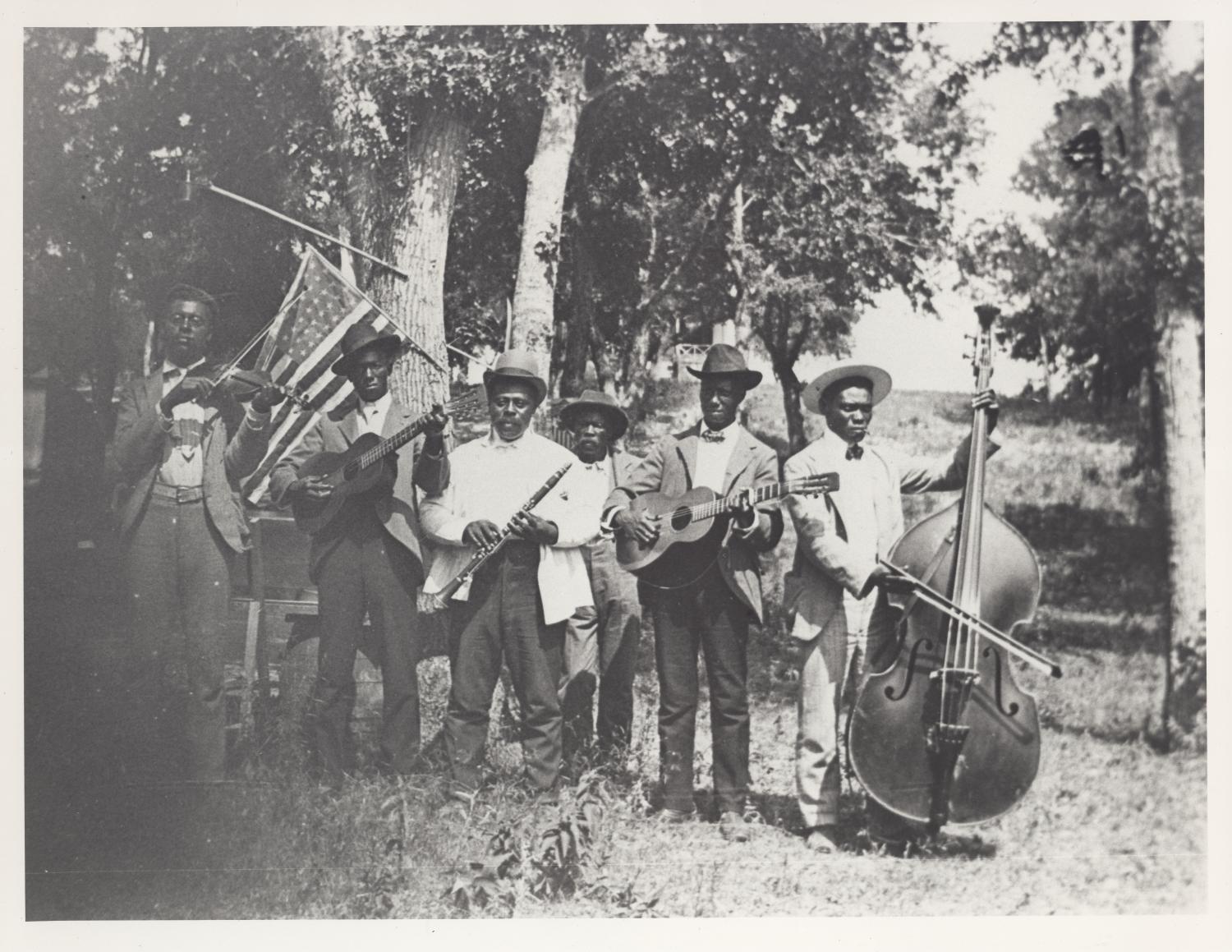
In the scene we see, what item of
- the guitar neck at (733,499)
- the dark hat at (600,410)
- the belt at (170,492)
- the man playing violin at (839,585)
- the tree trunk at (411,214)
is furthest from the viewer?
the tree trunk at (411,214)

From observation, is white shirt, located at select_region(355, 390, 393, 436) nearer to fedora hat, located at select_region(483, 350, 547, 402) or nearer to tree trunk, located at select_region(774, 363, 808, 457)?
fedora hat, located at select_region(483, 350, 547, 402)

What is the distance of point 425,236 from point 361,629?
2.50 metres

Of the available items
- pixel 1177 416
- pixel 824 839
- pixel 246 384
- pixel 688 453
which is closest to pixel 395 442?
pixel 246 384

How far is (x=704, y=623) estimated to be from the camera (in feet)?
25.4

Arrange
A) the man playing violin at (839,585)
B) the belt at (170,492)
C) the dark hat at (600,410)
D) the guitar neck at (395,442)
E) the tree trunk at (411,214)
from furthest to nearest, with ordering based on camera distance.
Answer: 1. the tree trunk at (411,214)
2. the belt at (170,492)
3. the dark hat at (600,410)
4. the guitar neck at (395,442)
5. the man playing violin at (839,585)

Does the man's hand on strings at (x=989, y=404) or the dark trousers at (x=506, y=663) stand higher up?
the man's hand on strings at (x=989, y=404)

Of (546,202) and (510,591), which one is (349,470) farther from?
(546,202)

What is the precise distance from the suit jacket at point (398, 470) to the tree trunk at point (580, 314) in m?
1.00

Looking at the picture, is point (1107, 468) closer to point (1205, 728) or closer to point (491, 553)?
point (1205, 728)

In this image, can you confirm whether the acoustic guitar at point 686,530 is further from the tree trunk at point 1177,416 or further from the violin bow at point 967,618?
the tree trunk at point 1177,416

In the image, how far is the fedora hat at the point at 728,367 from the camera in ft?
26.0

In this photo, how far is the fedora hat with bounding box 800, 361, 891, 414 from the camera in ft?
26.1

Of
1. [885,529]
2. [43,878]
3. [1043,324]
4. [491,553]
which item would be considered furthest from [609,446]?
[43,878]

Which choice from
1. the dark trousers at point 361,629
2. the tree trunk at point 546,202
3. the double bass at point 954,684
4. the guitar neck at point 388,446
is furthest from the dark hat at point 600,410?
the double bass at point 954,684
